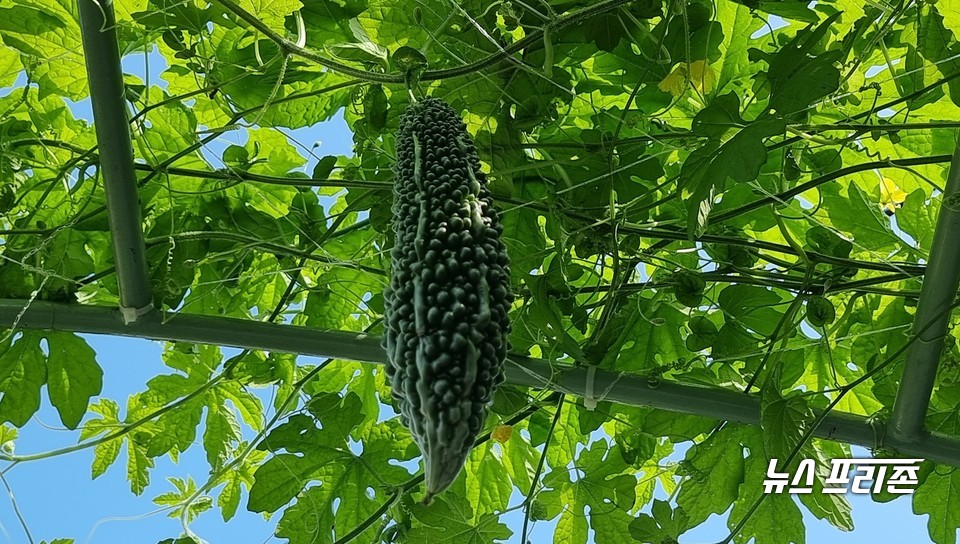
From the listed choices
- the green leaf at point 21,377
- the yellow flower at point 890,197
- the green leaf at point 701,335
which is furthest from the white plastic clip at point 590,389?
the green leaf at point 21,377

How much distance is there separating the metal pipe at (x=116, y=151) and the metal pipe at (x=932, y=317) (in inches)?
47.7

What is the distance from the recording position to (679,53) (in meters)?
1.56

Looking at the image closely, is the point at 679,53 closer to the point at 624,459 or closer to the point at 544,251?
the point at 544,251

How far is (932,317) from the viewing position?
1389mm

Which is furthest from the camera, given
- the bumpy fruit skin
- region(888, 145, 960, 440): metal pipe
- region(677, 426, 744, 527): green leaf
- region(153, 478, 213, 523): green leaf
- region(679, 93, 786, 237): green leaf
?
region(153, 478, 213, 523): green leaf

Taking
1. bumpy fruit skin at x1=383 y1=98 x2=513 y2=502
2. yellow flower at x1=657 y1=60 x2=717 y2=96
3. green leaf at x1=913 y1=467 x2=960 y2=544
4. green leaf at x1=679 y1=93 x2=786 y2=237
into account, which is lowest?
bumpy fruit skin at x1=383 y1=98 x2=513 y2=502

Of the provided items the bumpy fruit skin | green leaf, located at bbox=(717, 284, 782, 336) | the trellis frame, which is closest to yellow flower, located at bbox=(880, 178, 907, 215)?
green leaf, located at bbox=(717, 284, 782, 336)

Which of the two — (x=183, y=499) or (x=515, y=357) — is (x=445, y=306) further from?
(x=183, y=499)

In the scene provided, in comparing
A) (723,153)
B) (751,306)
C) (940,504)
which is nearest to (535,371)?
(751,306)

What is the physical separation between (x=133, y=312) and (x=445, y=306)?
966 millimetres

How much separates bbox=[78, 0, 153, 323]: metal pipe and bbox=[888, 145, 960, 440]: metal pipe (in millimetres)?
1213

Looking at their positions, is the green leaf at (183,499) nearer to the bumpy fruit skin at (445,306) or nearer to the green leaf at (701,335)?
the green leaf at (701,335)

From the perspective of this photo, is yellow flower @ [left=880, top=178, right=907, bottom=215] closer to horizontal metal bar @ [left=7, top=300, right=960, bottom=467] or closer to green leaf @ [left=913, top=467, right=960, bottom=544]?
horizontal metal bar @ [left=7, top=300, right=960, bottom=467]

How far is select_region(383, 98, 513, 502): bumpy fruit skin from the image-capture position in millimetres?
756
